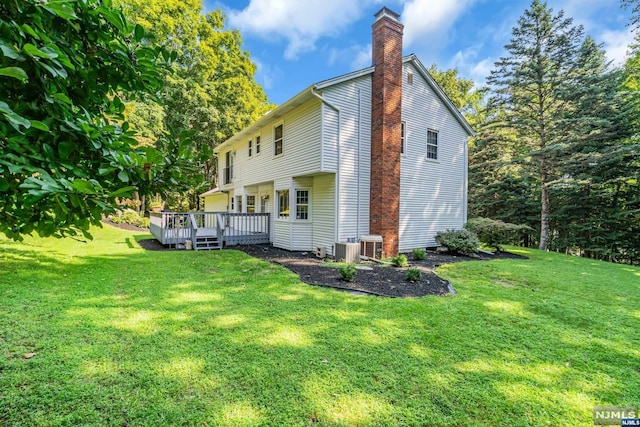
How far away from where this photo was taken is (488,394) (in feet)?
9.22

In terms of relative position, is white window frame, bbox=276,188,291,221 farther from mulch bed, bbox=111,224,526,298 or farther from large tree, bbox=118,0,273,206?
large tree, bbox=118,0,273,206

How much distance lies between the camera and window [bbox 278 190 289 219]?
39.8 ft

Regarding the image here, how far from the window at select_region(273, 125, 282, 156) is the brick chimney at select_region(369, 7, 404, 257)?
13.7 ft

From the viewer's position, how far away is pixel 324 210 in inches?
418

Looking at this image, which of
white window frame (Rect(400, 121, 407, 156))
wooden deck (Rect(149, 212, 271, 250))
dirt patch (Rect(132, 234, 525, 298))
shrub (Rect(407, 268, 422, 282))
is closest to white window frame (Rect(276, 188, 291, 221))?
wooden deck (Rect(149, 212, 271, 250))

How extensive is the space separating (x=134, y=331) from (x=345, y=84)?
30.8 feet

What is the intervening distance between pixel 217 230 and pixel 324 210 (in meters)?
4.67

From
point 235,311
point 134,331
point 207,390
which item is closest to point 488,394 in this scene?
point 207,390

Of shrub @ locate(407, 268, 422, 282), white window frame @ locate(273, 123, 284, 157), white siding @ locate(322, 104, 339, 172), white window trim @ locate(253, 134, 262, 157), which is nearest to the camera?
shrub @ locate(407, 268, 422, 282)

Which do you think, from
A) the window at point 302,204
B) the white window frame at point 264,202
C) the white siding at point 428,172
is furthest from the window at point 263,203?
the white siding at point 428,172

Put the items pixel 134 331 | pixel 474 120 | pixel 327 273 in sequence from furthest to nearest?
pixel 474 120
pixel 327 273
pixel 134 331

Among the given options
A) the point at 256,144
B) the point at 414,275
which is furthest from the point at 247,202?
the point at 414,275

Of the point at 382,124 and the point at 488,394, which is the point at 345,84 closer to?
the point at 382,124

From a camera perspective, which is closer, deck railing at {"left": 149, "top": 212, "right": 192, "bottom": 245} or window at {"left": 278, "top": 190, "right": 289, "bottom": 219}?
deck railing at {"left": 149, "top": 212, "right": 192, "bottom": 245}
